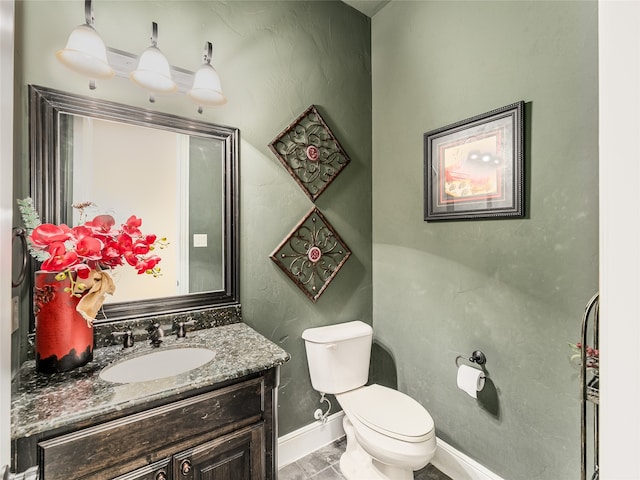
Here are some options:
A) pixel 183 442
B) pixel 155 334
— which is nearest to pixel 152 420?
pixel 183 442

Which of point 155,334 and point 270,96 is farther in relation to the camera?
point 270,96

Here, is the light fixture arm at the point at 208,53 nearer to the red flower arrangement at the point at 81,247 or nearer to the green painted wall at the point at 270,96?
the green painted wall at the point at 270,96

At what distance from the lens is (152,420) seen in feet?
3.24

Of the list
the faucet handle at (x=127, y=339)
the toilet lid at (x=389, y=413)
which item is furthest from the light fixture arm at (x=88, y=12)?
the toilet lid at (x=389, y=413)

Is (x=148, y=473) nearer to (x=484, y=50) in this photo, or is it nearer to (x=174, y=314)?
(x=174, y=314)

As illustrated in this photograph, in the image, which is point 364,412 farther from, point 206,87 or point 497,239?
point 206,87

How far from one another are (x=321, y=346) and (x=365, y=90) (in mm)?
1797

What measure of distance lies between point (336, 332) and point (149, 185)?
1316 millimetres

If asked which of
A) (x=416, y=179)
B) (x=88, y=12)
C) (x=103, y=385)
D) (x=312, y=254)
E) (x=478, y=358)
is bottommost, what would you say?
(x=478, y=358)

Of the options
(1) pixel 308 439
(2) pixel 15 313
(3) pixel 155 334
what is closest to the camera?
(2) pixel 15 313

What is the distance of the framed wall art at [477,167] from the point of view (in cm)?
147

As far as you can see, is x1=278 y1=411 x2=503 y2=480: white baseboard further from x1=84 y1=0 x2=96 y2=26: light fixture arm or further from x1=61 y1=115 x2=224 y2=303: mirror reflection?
x1=84 y1=0 x2=96 y2=26: light fixture arm

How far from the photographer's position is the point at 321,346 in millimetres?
1805

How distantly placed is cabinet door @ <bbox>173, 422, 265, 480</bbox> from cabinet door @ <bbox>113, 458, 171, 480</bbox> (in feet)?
0.08
